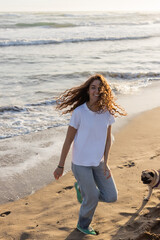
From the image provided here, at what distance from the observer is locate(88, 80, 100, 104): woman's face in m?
3.51

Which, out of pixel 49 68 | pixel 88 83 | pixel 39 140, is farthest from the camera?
pixel 49 68

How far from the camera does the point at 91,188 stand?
344 centimetres

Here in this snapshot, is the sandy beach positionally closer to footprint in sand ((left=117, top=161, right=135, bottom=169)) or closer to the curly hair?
footprint in sand ((left=117, top=161, right=135, bottom=169))

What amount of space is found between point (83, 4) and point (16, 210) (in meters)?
104

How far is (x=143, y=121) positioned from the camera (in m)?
8.29

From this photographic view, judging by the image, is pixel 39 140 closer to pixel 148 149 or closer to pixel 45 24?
pixel 148 149

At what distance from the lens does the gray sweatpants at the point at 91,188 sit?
344cm

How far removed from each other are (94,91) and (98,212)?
168cm

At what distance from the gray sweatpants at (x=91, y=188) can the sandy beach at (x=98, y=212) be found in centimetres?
31

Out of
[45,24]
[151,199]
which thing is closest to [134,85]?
[151,199]

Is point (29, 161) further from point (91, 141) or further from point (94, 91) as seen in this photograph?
point (94, 91)

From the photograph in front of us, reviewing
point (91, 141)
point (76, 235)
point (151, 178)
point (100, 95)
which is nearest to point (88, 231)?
point (76, 235)

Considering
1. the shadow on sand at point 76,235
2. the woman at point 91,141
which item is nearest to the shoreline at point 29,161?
the shadow on sand at point 76,235

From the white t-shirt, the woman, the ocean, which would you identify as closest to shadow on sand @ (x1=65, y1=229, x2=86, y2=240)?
the woman
